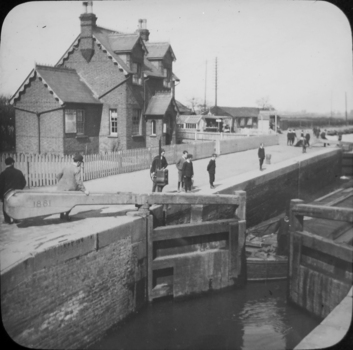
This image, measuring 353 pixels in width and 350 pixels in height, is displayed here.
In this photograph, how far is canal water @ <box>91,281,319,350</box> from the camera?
996 centimetres

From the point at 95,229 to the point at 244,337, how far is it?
15.0 ft

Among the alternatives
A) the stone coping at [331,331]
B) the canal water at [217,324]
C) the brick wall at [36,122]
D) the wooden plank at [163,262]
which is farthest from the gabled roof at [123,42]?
the stone coping at [331,331]

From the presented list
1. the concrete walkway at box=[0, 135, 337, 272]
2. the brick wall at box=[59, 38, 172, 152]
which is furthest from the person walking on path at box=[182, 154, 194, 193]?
the brick wall at box=[59, 38, 172, 152]

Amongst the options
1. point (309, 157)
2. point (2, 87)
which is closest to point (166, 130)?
point (309, 157)

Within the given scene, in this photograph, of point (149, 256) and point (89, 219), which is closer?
point (89, 219)

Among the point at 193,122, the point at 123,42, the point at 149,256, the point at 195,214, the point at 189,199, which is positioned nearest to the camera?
the point at 149,256

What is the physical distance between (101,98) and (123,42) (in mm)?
3390

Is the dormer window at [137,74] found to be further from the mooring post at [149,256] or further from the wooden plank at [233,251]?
the mooring post at [149,256]

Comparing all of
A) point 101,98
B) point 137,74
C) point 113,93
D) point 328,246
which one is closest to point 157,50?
point 137,74

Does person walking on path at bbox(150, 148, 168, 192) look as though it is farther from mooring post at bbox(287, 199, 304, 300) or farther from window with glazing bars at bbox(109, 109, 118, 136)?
window with glazing bars at bbox(109, 109, 118, 136)

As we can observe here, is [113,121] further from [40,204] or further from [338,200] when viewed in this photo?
[40,204]

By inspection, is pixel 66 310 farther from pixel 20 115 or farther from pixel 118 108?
pixel 118 108

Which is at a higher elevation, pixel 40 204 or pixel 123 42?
pixel 123 42

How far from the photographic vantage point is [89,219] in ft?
34.5
